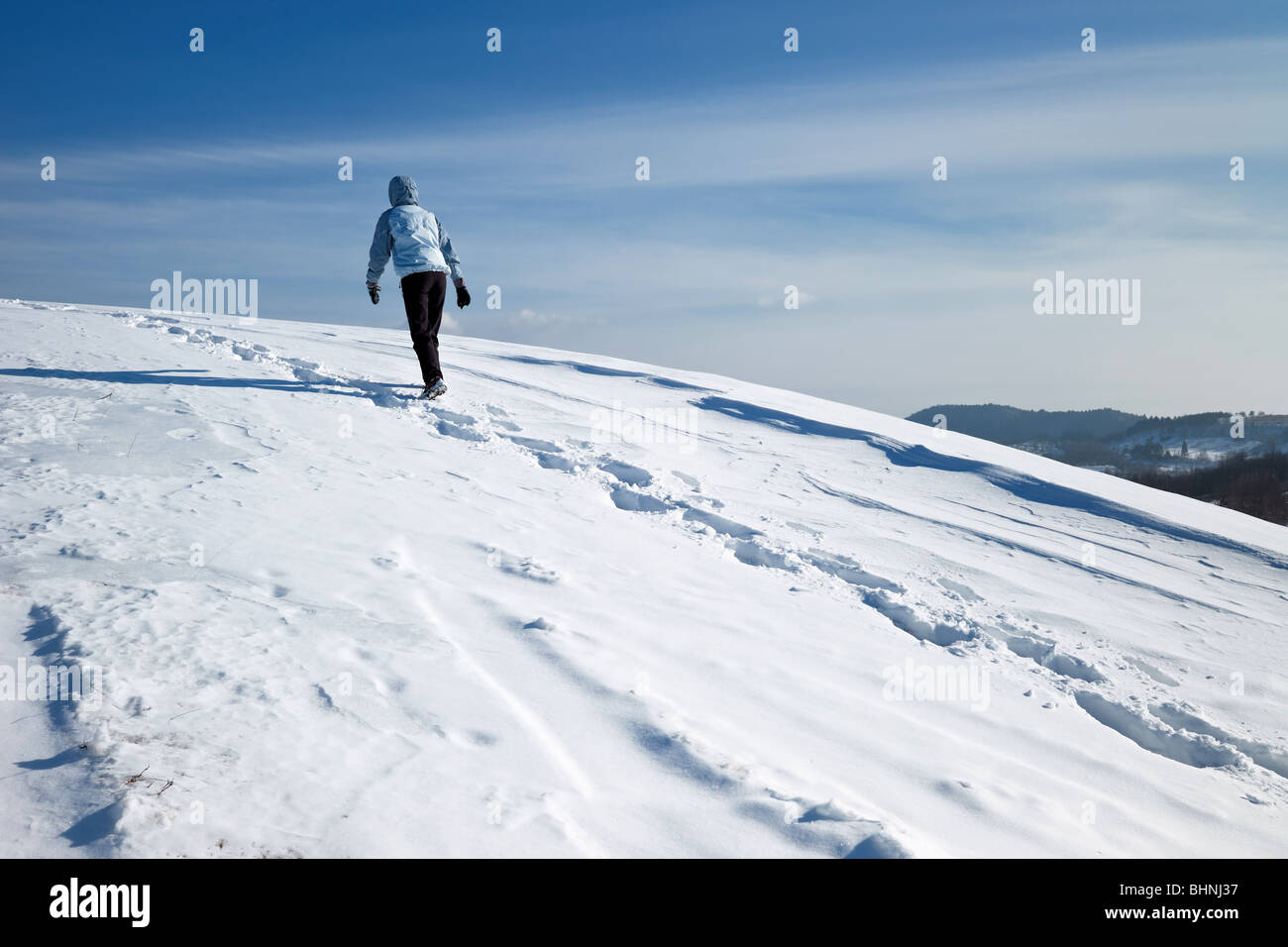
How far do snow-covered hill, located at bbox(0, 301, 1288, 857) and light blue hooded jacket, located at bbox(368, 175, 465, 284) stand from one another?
1.81 metres

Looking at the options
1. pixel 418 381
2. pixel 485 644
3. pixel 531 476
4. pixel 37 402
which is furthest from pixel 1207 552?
pixel 37 402

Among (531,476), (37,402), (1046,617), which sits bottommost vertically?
(1046,617)

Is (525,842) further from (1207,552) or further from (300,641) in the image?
(1207,552)

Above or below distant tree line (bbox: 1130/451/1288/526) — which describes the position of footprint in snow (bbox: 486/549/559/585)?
above

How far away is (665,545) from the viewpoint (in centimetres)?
489

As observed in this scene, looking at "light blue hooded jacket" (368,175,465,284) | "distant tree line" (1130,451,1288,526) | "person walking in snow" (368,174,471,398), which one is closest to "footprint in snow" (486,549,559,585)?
"person walking in snow" (368,174,471,398)

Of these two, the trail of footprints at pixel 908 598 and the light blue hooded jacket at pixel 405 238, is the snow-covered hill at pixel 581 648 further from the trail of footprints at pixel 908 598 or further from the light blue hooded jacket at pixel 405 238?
the light blue hooded jacket at pixel 405 238

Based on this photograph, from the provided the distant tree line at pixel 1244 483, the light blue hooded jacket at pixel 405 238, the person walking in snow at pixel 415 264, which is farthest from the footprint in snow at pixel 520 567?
the distant tree line at pixel 1244 483

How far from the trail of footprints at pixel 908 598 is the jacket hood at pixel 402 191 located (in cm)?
224

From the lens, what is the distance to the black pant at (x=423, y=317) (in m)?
7.79

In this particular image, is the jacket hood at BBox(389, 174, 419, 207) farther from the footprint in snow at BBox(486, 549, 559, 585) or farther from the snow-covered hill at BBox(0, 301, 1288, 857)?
the footprint in snow at BBox(486, 549, 559, 585)

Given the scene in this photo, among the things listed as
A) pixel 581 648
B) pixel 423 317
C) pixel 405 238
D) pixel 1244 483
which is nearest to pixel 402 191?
pixel 405 238

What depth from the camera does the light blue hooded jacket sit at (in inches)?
307
